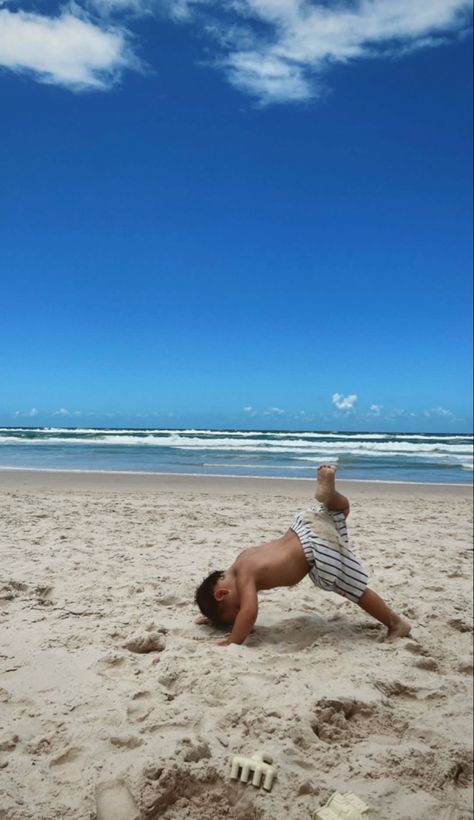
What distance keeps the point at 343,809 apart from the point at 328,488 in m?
0.58

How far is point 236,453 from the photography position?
3.39 metres

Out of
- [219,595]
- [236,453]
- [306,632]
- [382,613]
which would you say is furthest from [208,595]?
[236,453]

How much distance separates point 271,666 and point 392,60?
4.34ft

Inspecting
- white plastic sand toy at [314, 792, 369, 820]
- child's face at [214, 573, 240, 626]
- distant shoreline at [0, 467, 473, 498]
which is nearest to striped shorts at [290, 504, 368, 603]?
child's face at [214, 573, 240, 626]

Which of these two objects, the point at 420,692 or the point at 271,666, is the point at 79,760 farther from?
the point at 420,692

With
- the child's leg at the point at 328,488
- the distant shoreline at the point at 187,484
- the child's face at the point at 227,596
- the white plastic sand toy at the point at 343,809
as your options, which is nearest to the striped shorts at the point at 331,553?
the child's leg at the point at 328,488

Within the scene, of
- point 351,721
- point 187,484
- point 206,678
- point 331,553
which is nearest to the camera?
point 351,721

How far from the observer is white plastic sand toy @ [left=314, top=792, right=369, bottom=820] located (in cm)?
94

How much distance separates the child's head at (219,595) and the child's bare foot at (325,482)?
1.31ft

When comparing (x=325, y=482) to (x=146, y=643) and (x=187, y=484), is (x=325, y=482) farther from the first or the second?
(x=187, y=484)

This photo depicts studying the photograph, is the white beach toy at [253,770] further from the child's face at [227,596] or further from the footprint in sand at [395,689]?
the child's face at [227,596]

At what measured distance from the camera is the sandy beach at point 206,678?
1.00 m

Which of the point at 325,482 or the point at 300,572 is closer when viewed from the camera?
the point at 325,482

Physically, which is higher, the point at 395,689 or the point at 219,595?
the point at 219,595
